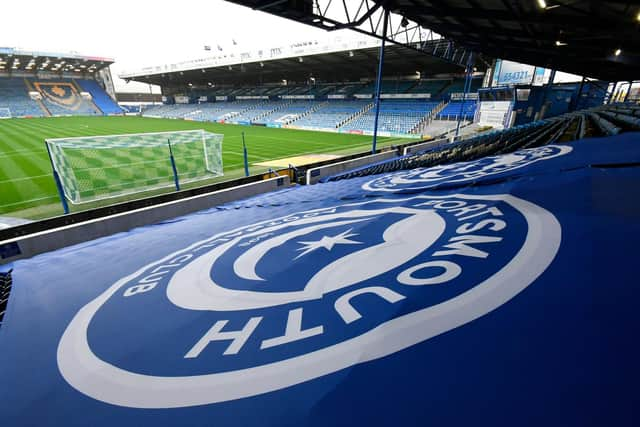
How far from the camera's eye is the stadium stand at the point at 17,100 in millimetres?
47219

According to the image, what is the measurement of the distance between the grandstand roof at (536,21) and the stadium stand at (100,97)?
66307 millimetres

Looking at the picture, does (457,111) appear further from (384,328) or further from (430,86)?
(384,328)

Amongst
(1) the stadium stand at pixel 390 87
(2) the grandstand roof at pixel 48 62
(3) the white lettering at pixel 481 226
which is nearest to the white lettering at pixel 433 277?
(3) the white lettering at pixel 481 226

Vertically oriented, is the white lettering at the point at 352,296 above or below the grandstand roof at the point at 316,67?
below

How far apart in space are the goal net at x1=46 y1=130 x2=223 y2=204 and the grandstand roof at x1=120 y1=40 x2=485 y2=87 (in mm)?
21486

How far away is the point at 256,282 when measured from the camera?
7.12 feet

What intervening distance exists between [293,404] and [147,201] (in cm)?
822

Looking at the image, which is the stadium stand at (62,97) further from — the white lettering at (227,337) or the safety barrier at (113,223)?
the white lettering at (227,337)

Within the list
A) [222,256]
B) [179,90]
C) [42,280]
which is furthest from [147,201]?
[179,90]

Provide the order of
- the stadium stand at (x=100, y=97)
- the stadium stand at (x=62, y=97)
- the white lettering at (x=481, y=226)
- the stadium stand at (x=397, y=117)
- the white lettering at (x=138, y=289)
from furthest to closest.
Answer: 1. the stadium stand at (x=100, y=97)
2. the stadium stand at (x=62, y=97)
3. the stadium stand at (x=397, y=117)
4. the white lettering at (x=138, y=289)
5. the white lettering at (x=481, y=226)


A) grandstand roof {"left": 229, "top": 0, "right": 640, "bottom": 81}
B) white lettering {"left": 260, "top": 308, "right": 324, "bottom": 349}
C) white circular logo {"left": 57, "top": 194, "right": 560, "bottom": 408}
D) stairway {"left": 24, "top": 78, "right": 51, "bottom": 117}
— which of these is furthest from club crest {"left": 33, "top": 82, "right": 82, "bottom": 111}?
white lettering {"left": 260, "top": 308, "right": 324, "bottom": 349}

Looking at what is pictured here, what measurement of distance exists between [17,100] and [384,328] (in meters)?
73.7

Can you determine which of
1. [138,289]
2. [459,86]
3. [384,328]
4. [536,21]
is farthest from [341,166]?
[459,86]

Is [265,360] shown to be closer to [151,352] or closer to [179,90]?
[151,352]
